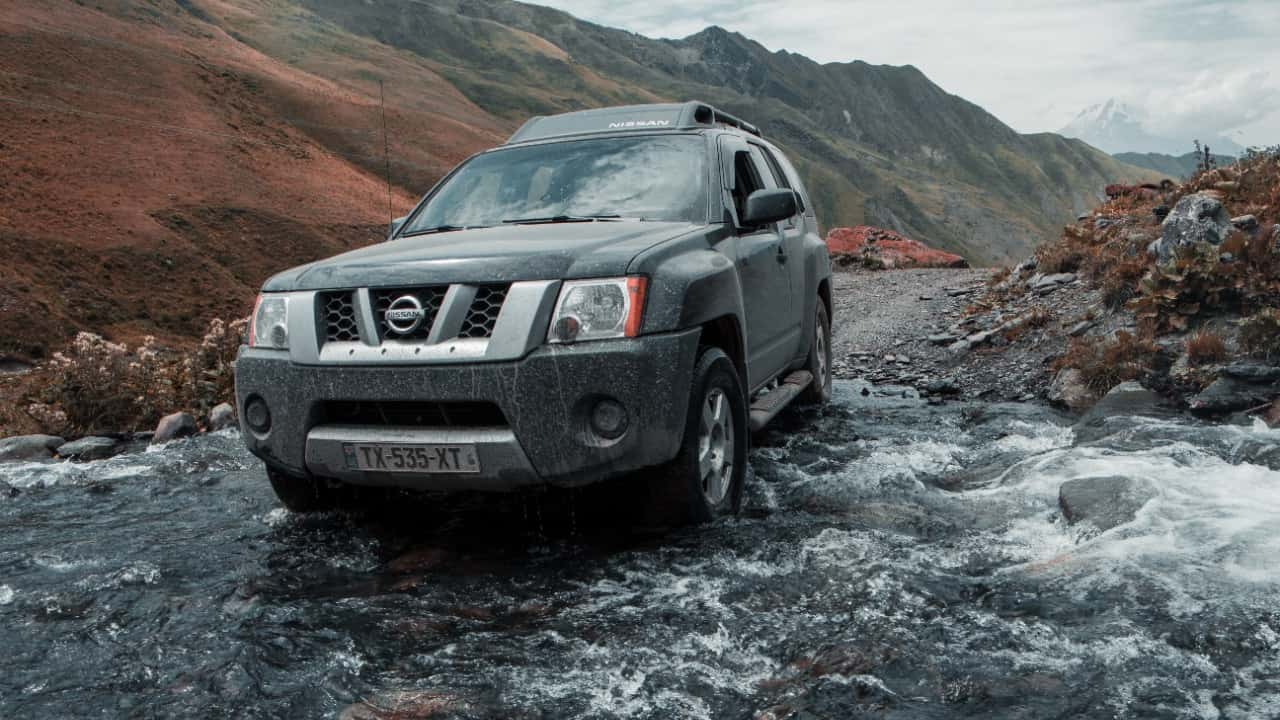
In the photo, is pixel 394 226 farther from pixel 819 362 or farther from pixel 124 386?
pixel 124 386

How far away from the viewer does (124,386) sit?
8.74 metres

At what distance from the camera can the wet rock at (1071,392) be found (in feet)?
25.4

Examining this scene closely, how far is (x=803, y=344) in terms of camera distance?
713cm

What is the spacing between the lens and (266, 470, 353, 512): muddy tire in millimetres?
4789

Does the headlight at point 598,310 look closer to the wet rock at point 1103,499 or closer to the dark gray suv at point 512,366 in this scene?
the dark gray suv at point 512,366

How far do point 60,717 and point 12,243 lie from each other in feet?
140

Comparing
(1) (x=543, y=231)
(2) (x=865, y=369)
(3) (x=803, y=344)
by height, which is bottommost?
(2) (x=865, y=369)

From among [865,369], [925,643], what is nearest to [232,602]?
[925,643]

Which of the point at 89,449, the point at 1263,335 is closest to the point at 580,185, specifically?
the point at 89,449

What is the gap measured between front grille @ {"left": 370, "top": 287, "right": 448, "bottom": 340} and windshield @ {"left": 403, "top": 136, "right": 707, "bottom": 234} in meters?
1.31

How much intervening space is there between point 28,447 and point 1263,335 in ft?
30.5

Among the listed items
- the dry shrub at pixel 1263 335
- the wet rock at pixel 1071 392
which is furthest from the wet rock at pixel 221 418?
the dry shrub at pixel 1263 335

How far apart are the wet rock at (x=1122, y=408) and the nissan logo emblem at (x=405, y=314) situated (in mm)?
4503

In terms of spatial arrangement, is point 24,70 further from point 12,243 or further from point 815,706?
point 815,706
